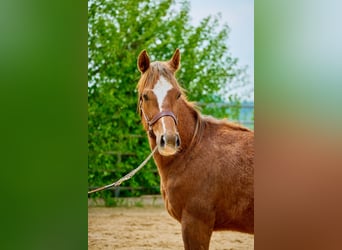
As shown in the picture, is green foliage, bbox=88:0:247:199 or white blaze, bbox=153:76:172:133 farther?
green foliage, bbox=88:0:247:199

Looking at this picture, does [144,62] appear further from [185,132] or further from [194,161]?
[194,161]

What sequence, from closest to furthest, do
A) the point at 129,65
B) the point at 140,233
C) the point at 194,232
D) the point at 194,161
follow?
the point at 194,232 → the point at 194,161 → the point at 140,233 → the point at 129,65

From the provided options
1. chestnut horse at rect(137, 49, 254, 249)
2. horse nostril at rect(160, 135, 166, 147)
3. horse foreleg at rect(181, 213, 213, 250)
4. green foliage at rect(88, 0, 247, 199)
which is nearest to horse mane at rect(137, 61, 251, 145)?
chestnut horse at rect(137, 49, 254, 249)

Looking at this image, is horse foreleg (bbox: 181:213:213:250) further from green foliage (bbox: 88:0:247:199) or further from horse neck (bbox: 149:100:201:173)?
green foliage (bbox: 88:0:247:199)

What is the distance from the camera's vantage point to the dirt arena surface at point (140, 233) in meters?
4.01

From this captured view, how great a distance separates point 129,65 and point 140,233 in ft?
4.68

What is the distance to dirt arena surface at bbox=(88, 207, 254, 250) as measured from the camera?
13.2 feet

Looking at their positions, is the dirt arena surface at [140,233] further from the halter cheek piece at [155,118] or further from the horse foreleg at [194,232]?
the halter cheek piece at [155,118]

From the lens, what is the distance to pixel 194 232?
3.24 m

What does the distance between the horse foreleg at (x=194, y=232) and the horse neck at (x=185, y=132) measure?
0.37m

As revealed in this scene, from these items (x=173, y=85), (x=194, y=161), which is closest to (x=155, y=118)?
(x=173, y=85)
